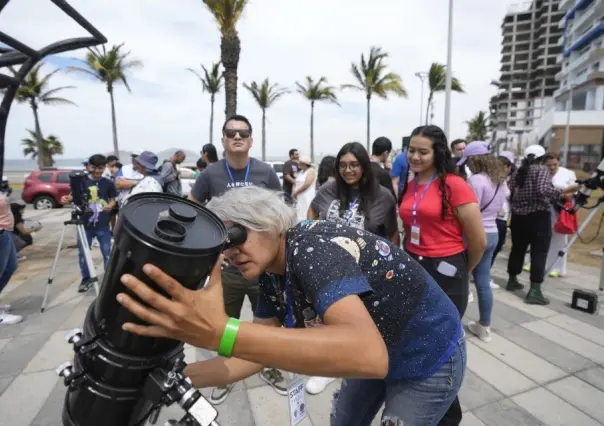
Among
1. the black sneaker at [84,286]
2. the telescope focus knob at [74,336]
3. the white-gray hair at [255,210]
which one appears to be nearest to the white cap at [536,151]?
the white-gray hair at [255,210]

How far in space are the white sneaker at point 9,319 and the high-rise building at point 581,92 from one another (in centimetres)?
4296

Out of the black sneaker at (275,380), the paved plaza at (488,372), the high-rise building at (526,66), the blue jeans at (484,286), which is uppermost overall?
the high-rise building at (526,66)

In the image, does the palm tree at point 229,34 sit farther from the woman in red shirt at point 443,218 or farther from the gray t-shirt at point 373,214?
the woman in red shirt at point 443,218

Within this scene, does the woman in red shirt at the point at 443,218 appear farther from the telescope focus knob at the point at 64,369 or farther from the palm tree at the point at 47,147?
the palm tree at the point at 47,147

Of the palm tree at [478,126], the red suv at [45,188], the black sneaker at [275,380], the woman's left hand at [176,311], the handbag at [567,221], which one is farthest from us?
the palm tree at [478,126]

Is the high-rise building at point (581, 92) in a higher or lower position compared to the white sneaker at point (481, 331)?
higher

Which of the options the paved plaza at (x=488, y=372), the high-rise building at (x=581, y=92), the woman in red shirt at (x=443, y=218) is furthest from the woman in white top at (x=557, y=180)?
the high-rise building at (x=581, y=92)

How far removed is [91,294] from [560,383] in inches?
200

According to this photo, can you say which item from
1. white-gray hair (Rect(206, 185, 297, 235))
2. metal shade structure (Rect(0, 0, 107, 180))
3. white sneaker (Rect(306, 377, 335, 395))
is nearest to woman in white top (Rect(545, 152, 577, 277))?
white sneaker (Rect(306, 377, 335, 395))

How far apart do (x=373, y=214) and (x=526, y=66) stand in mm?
100128

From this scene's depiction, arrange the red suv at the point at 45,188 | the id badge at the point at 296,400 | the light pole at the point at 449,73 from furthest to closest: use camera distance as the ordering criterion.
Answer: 1. the red suv at the point at 45,188
2. the light pole at the point at 449,73
3. the id badge at the point at 296,400

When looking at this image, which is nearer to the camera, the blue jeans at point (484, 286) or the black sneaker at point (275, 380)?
the black sneaker at point (275, 380)

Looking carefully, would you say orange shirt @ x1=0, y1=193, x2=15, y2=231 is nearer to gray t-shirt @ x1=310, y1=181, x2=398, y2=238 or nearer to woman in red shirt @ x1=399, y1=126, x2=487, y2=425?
gray t-shirt @ x1=310, y1=181, x2=398, y2=238

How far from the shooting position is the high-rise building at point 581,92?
131ft
